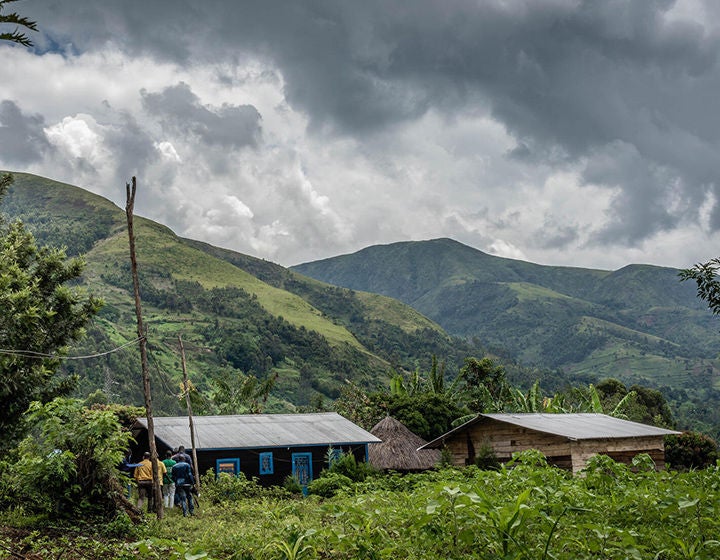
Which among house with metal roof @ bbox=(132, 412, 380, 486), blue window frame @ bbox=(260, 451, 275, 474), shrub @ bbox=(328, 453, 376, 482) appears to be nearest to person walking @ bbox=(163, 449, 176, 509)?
house with metal roof @ bbox=(132, 412, 380, 486)

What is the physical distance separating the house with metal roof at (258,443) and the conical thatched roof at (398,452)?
1987 mm

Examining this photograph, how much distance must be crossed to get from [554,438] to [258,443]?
39.4ft

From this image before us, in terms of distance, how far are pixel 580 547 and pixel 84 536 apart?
34.6 feet

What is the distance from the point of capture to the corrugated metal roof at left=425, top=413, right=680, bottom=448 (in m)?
26.6

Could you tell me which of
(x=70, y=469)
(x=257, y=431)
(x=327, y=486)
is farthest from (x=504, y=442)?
(x=70, y=469)

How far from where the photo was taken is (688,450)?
38.5 metres

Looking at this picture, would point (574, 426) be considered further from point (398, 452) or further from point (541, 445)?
point (398, 452)

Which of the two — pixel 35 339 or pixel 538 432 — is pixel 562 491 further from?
pixel 35 339

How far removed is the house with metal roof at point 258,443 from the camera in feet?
96.8

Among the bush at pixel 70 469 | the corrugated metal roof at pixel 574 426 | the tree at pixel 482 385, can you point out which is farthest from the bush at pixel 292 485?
the tree at pixel 482 385

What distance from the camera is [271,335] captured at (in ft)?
424

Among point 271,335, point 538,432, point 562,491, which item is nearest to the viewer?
point 562,491

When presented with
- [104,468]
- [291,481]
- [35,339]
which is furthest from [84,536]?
[291,481]

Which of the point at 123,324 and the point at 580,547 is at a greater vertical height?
the point at 123,324
